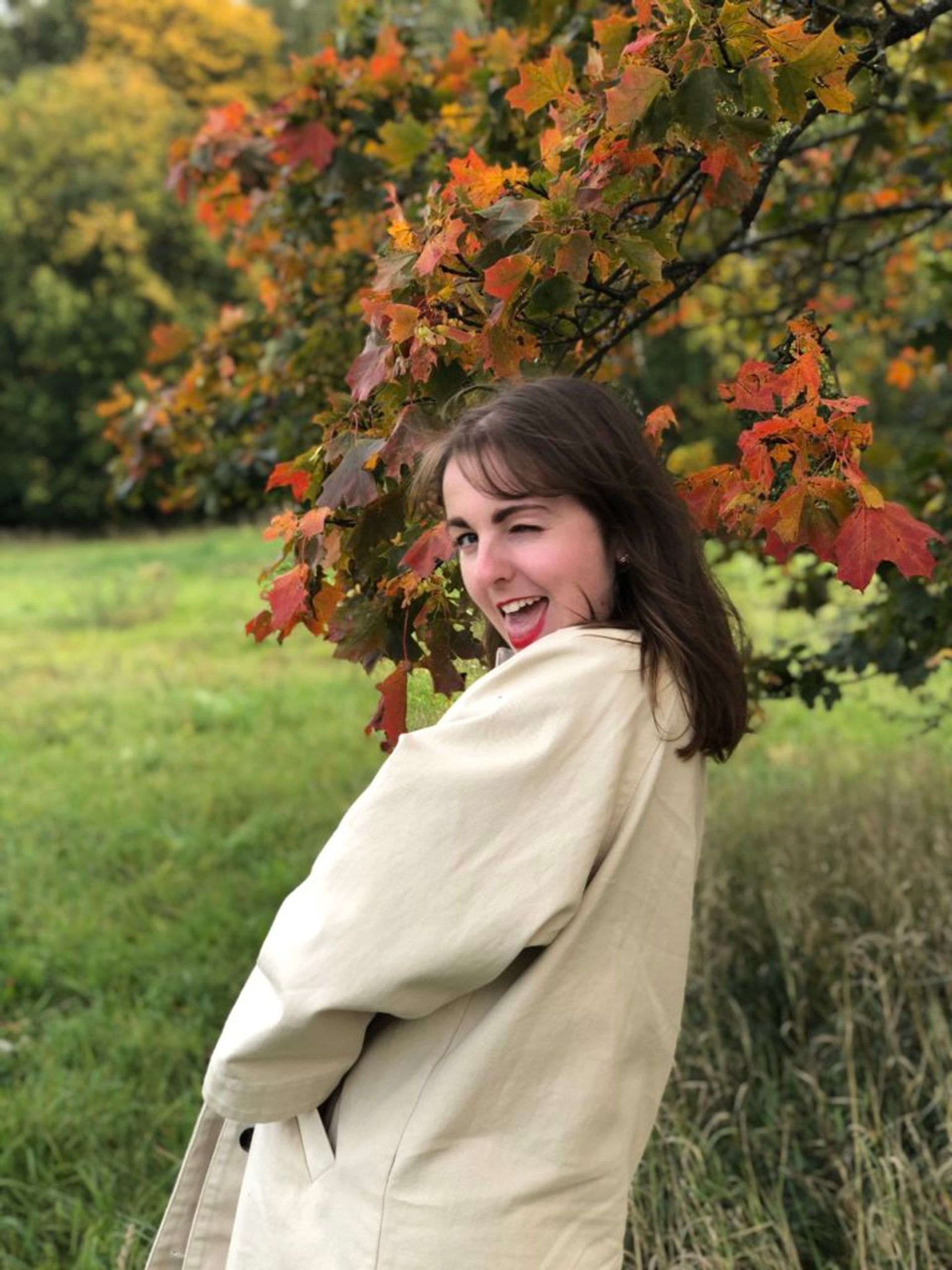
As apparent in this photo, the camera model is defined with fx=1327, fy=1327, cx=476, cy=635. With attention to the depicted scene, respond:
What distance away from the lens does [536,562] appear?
135cm

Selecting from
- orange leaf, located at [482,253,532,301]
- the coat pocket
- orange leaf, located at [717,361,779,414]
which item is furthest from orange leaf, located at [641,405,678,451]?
the coat pocket

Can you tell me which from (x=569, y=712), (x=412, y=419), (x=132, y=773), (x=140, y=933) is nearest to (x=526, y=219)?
(x=412, y=419)

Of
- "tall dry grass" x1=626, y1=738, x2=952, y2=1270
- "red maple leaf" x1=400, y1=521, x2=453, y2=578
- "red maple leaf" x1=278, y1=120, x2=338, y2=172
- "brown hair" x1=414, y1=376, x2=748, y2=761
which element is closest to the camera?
"brown hair" x1=414, y1=376, x2=748, y2=761

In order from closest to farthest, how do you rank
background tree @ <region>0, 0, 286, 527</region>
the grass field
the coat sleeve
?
the coat sleeve
the grass field
background tree @ <region>0, 0, 286, 527</region>

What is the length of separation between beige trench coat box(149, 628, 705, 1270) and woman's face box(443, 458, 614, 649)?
0.35 ft

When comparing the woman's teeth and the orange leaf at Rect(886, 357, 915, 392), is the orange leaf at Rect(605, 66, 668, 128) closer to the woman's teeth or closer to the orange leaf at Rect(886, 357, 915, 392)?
the woman's teeth

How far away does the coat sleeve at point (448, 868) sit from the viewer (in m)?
1.13

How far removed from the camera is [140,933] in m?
4.27

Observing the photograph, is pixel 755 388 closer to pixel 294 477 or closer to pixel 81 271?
pixel 294 477

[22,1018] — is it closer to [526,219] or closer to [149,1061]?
[149,1061]

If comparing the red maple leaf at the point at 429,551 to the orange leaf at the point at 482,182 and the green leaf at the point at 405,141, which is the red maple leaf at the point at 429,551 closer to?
the orange leaf at the point at 482,182

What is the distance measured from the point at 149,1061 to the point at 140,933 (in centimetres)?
96

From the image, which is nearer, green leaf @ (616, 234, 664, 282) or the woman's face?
the woman's face

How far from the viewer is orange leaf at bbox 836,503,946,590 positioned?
144 centimetres
